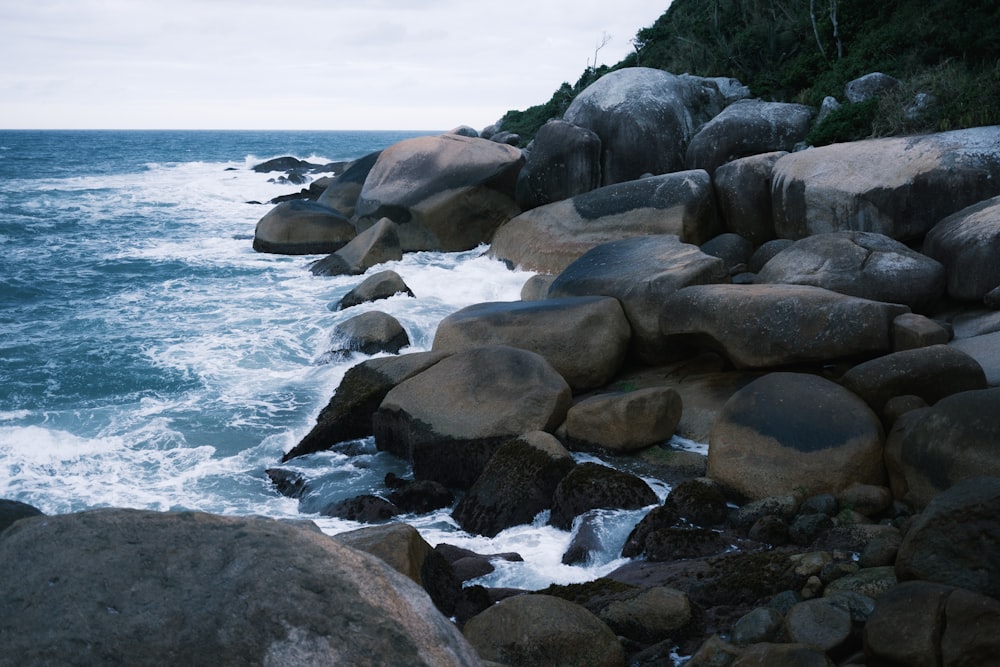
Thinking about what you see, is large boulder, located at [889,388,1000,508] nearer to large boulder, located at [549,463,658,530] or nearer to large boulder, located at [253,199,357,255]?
large boulder, located at [549,463,658,530]

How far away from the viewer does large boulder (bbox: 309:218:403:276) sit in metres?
19.4

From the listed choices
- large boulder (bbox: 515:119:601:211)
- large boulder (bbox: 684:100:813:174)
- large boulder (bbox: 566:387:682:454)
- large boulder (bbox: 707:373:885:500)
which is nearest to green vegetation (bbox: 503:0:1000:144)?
large boulder (bbox: 684:100:813:174)

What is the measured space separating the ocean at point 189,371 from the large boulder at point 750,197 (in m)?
4.20

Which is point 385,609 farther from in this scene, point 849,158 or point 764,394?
point 849,158

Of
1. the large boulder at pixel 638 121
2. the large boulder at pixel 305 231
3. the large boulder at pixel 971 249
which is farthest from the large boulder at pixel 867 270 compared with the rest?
the large boulder at pixel 305 231

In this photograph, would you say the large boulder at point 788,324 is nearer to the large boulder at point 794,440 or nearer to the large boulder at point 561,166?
the large boulder at point 794,440

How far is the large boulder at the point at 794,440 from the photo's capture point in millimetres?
7992

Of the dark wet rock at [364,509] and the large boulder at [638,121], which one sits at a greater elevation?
the large boulder at [638,121]

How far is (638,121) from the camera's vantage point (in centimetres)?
1912

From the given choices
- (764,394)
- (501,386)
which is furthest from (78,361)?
(764,394)

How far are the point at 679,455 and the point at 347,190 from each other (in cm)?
1819

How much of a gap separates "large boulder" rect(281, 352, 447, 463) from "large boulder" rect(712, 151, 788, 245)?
6.49m

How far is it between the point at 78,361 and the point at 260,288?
519cm

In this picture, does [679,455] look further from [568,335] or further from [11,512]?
[11,512]
